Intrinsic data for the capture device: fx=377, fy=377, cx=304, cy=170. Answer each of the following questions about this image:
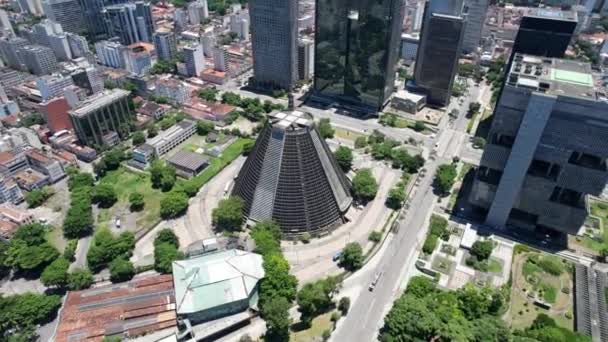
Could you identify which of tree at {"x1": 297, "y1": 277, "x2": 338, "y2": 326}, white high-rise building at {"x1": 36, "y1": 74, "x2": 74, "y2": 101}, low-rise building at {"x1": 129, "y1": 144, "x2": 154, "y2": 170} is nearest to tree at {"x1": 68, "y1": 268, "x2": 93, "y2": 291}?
tree at {"x1": 297, "y1": 277, "x2": 338, "y2": 326}

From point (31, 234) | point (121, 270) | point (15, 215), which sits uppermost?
point (31, 234)

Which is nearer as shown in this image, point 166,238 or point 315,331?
point 315,331

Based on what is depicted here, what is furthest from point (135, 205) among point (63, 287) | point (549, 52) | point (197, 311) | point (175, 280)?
point (549, 52)

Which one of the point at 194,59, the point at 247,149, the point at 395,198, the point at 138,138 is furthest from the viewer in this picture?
the point at 194,59

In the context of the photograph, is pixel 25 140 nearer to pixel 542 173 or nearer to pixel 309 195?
pixel 309 195

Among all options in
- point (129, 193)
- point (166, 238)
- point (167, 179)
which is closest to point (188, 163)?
point (167, 179)

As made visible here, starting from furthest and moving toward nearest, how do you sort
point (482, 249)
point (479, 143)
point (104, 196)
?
1. point (479, 143)
2. point (104, 196)
3. point (482, 249)

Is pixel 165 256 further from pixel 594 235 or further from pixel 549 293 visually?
pixel 594 235
